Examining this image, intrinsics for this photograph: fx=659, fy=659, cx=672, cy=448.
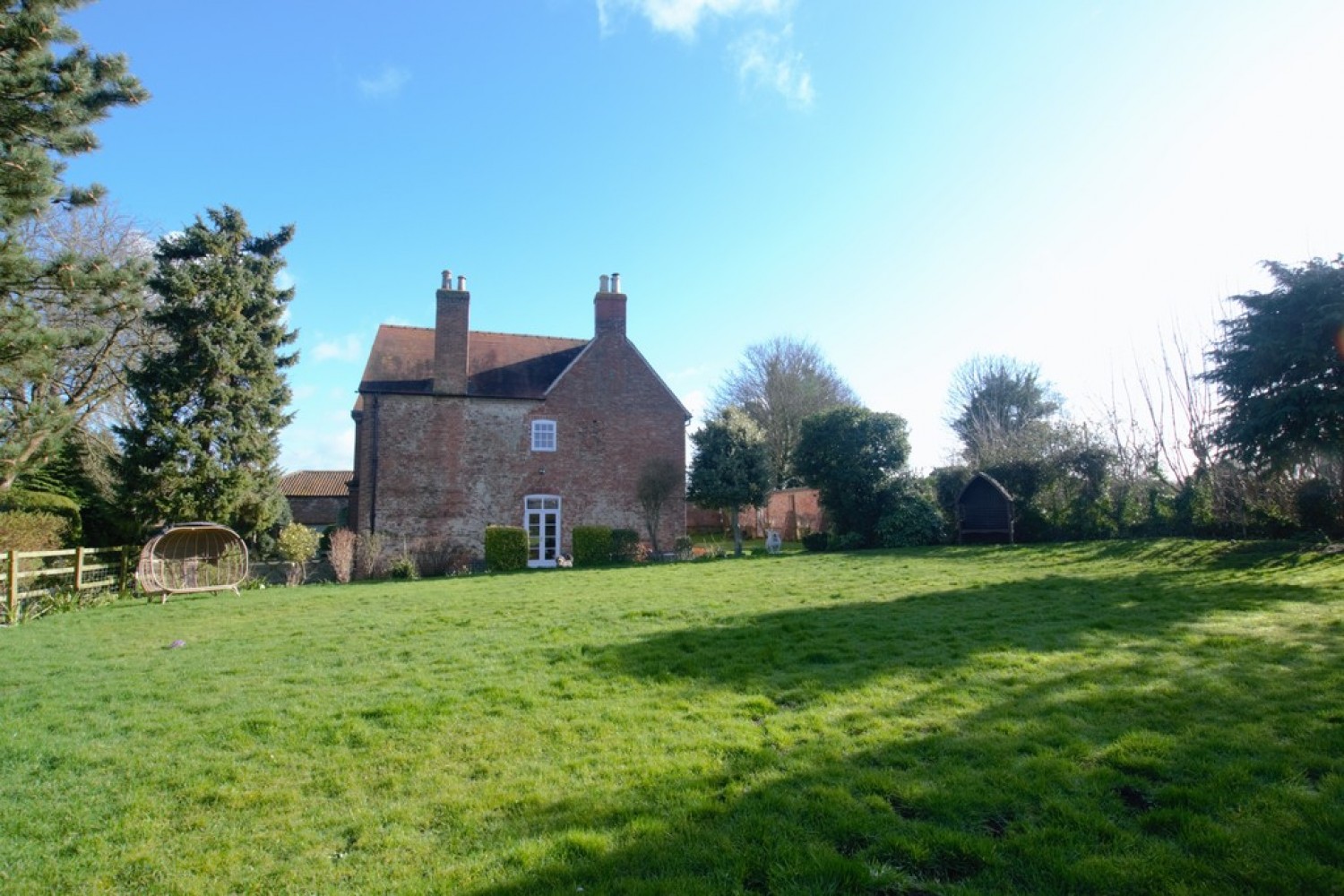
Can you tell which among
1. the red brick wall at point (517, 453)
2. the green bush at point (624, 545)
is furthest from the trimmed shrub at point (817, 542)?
the green bush at point (624, 545)

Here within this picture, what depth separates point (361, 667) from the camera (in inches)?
272

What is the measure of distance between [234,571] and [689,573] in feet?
38.7

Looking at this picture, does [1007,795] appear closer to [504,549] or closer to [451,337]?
[504,549]

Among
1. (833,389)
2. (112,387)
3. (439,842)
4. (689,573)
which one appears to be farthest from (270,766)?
(833,389)

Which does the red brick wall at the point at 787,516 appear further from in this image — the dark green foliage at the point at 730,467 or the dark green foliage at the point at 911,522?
the dark green foliage at the point at 911,522

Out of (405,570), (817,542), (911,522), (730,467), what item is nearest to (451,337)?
(405,570)

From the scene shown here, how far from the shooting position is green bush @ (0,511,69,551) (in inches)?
588

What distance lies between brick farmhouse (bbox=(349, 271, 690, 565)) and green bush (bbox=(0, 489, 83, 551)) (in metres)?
7.27

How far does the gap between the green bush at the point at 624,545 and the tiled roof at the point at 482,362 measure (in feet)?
20.9

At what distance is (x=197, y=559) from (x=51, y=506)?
5879mm

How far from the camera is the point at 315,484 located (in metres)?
45.4

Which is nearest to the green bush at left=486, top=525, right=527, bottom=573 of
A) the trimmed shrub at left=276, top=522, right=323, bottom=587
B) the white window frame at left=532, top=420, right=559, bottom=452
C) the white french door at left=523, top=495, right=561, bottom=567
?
the white french door at left=523, top=495, right=561, bottom=567

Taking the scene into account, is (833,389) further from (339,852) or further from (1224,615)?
(339,852)

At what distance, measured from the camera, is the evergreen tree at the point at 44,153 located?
938cm
